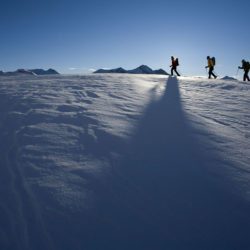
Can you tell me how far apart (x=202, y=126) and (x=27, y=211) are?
398 centimetres

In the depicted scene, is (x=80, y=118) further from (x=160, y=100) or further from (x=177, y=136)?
(x=160, y=100)

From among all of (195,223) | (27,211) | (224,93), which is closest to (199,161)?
(195,223)

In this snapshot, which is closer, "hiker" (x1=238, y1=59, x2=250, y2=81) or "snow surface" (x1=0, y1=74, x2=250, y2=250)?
"snow surface" (x1=0, y1=74, x2=250, y2=250)

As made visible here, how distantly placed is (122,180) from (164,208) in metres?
0.72

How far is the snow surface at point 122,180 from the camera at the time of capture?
3.01m

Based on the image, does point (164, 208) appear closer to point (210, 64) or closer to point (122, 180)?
point (122, 180)

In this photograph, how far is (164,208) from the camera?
3.39 m

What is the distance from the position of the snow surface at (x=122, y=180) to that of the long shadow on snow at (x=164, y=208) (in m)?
0.01

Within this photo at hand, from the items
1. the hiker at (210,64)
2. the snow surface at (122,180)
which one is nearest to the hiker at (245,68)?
the hiker at (210,64)

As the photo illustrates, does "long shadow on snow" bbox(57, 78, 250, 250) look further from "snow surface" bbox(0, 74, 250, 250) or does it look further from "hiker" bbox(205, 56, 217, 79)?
"hiker" bbox(205, 56, 217, 79)

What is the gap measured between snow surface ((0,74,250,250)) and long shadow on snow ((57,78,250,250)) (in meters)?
0.01

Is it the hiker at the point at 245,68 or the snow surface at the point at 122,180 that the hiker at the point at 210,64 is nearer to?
the hiker at the point at 245,68

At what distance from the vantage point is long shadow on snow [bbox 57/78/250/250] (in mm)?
2977

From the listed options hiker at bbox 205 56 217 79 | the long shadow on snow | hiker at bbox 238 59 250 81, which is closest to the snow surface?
the long shadow on snow
